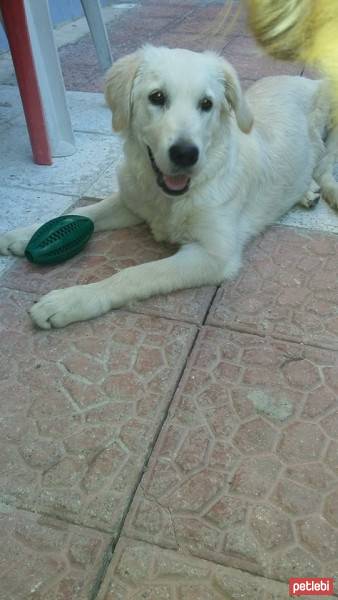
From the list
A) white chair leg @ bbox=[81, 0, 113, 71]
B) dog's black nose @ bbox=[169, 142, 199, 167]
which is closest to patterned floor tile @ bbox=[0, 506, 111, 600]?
dog's black nose @ bbox=[169, 142, 199, 167]

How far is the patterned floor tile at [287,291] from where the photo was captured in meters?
1.58

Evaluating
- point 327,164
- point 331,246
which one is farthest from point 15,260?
point 327,164

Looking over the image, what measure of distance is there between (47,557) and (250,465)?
1.54ft

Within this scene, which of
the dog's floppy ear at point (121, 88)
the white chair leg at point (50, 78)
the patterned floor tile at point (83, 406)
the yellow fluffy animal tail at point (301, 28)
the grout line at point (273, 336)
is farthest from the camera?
the white chair leg at point (50, 78)

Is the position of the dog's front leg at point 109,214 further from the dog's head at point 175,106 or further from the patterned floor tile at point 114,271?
the dog's head at point 175,106

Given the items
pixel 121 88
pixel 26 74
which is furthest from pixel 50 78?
pixel 121 88

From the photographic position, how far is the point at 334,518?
1.08m

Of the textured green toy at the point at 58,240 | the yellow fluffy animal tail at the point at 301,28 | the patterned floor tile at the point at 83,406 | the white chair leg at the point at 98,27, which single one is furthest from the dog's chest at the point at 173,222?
the white chair leg at the point at 98,27

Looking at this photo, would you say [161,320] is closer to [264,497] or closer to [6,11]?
[264,497]

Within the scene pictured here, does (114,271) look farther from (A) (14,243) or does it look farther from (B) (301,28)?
(B) (301,28)

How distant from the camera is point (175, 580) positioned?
971 millimetres

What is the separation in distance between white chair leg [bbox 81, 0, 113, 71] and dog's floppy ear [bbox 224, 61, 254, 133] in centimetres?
159

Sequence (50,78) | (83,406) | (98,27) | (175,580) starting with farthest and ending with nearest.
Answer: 1. (98,27)
2. (50,78)
3. (83,406)
4. (175,580)

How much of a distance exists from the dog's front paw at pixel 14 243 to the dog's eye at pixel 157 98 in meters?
0.64
